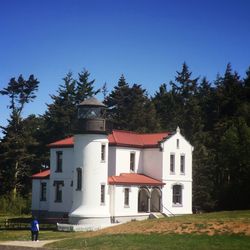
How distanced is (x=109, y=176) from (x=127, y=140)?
15.6ft

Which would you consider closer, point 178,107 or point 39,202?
point 39,202

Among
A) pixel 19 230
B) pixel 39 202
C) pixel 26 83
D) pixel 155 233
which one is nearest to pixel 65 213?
pixel 39 202

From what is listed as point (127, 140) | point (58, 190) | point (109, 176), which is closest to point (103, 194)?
point (109, 176)

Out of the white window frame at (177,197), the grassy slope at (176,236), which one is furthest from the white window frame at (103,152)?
the grassy slope at (176,236)

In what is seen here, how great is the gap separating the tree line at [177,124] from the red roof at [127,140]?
41.9ft

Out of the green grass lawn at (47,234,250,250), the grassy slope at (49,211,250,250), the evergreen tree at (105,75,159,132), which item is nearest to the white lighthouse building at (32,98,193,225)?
the grassy slope at (49,211,250,250)

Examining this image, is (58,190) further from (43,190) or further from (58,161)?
(58,161)

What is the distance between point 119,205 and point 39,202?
984 cm

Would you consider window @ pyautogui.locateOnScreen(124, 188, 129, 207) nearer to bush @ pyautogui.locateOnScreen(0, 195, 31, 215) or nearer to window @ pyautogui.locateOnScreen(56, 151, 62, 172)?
window @ pyautogui.locateOnScreen(56, 151, 62, 172)

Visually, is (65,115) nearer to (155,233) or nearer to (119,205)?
(119,205)

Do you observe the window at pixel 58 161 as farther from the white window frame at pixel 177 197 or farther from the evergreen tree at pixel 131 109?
the evergreen tree at pixel 131 109

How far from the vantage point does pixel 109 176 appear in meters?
49.0

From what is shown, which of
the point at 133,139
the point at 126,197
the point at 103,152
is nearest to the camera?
the point at 103,152

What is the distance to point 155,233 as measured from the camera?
31.1 meters
